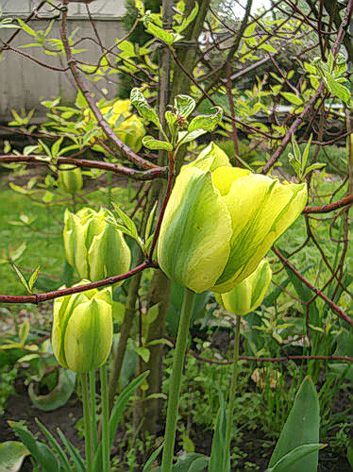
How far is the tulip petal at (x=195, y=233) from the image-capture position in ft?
1.56

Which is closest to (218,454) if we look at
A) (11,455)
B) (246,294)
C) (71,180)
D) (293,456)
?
(293,456)

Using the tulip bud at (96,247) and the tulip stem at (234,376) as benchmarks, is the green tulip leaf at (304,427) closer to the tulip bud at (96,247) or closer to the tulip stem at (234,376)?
the tulip stem at (234,376)

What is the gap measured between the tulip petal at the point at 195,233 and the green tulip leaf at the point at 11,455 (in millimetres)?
933

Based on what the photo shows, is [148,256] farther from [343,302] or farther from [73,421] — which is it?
[73,421]

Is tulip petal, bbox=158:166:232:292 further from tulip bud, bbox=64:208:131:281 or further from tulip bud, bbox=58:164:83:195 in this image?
tulip bud, bbox=58:164:83:195

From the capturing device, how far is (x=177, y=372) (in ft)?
1.80

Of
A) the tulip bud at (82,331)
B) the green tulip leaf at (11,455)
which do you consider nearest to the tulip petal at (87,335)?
the tulip bud at (82,331)

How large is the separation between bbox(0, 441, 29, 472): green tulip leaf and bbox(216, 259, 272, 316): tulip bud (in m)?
0.67

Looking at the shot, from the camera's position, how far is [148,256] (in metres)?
0.59

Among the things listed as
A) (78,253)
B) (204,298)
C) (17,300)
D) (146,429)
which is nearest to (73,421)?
(146,429)

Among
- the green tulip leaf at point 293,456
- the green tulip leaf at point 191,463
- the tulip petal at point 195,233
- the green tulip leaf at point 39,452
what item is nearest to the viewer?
the tulip petal at point 195,233

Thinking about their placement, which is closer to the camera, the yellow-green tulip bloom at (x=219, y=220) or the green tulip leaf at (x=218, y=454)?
the yellow-green tulip bloom at (x=219, y=220)

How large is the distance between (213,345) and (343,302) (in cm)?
49

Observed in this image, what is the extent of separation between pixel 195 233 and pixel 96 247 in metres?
0.33
